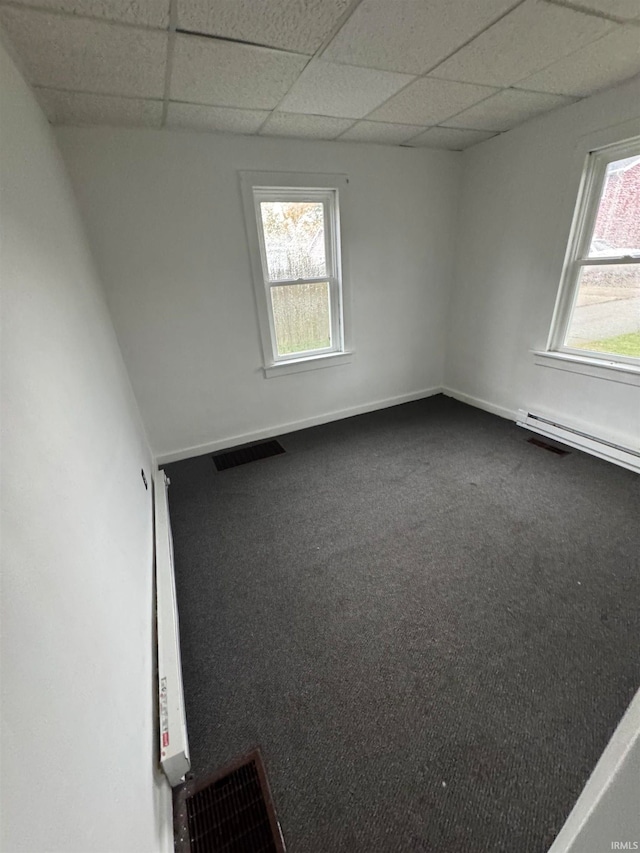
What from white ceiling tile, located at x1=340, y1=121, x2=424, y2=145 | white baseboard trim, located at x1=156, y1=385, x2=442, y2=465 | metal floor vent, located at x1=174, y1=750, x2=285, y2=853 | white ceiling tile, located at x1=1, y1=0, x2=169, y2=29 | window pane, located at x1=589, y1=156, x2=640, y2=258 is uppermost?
white ceiling tile, located at x1=340, y1=121, x2=424, y2=145

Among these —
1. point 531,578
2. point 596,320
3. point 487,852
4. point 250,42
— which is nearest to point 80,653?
point 487,852

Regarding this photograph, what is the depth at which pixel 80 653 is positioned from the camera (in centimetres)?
78

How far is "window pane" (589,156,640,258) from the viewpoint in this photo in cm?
233

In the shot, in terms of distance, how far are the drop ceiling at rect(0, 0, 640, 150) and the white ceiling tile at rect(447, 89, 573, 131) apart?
17 mm

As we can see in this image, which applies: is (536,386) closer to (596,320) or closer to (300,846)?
(596,320)

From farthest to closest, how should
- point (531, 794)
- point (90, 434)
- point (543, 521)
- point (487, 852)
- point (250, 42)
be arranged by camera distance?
point (543, 521) → point (250, 42) → point (90, 434) → point (531, 794) → point (487, 852)

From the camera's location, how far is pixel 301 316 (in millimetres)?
3213

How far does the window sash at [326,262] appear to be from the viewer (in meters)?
2.79

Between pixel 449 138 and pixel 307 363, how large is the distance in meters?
2.20

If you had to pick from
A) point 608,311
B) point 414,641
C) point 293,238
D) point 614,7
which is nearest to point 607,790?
point 414,641

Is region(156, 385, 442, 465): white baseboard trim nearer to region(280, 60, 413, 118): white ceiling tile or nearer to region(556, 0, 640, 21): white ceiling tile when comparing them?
region(280, 60, 413, 118): white ceiling tile

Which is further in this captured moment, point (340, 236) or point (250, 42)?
→ point (340, 236)

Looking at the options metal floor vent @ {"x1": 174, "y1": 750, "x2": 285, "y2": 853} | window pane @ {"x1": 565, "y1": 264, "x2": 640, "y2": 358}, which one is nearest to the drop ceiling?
window pane @ {"x1": 565, "y1": 264, "x2": 640, "y2": 358}

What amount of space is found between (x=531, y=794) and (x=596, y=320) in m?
2.92
